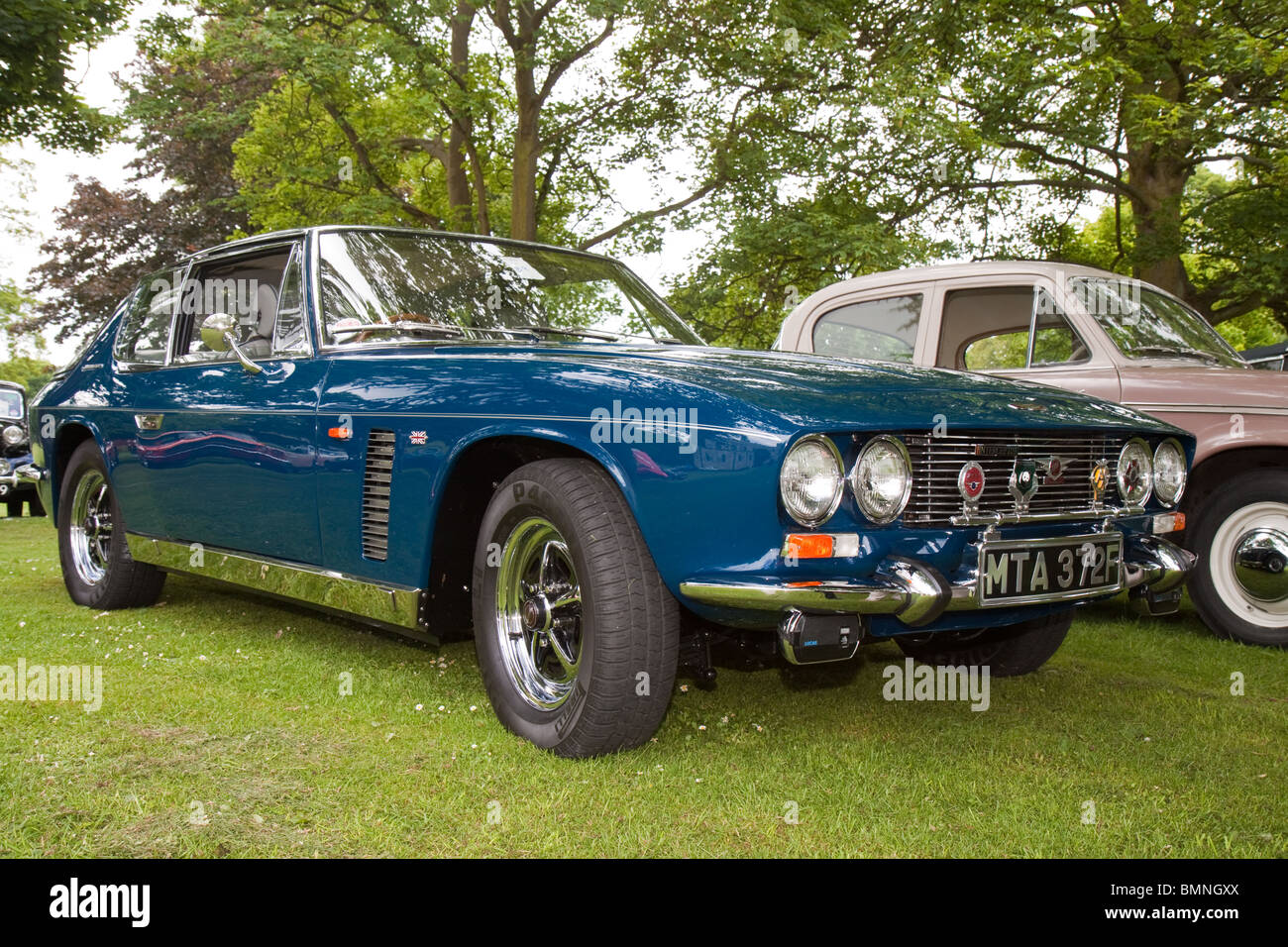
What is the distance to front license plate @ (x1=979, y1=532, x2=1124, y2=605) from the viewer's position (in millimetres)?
2828

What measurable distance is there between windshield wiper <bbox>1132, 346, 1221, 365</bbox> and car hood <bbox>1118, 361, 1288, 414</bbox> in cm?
10

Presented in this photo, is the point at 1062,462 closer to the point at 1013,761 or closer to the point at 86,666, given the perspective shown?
the point at 1013,761

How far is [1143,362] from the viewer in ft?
17.7

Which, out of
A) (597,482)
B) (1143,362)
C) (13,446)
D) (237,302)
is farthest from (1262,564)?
(13,446)

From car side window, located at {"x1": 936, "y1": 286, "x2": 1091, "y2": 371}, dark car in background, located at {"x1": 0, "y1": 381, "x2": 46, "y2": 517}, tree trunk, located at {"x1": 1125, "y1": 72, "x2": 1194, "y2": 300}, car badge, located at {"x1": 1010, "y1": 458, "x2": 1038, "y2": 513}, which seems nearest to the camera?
car badge, located at {"x1": 1010, "y1": 458, "x2": 1038, "y2": 513}

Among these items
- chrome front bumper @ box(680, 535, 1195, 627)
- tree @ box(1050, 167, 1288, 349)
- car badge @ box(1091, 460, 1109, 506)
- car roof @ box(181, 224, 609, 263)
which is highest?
tree @ box(1050, 167, 1288, 349)

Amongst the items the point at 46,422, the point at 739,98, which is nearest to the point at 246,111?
the point at 739,98

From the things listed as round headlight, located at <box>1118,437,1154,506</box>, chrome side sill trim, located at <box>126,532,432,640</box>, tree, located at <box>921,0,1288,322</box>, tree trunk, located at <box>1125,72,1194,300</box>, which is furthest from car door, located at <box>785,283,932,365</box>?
tree trunk, located at <box>1125,72,1194,300</box>

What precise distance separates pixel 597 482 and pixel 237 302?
2.66 metres

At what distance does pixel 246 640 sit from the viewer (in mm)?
4652

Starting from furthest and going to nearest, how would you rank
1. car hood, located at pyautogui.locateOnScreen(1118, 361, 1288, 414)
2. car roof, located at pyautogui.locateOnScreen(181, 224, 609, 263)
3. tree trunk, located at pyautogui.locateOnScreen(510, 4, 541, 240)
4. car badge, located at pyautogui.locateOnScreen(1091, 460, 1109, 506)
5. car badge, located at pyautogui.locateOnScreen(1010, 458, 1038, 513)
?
tree trunk, located at pyautogui.locateOnScreen(510, 4, 541, 240), car hood, located at pyautogui.locateOnScreen(1118, 361, 1288, 414), car roof, located at pyautogui.locateOnScreen(181, 224, 609, 263), car badge, located at pyautogui.locateOnScreen(1091, 460, 1109, 506), car badge, located at pyautogui.locateOnScreen(1010, 458, 1038, 513)

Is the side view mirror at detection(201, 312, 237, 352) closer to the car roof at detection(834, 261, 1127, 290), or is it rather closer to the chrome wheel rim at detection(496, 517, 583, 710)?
the chrome wheel rim at detection(496, 517, 583, 710)

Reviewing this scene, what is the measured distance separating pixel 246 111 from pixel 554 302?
1109cm

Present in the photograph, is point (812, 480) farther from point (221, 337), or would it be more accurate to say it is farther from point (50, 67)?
point (50, 67)
